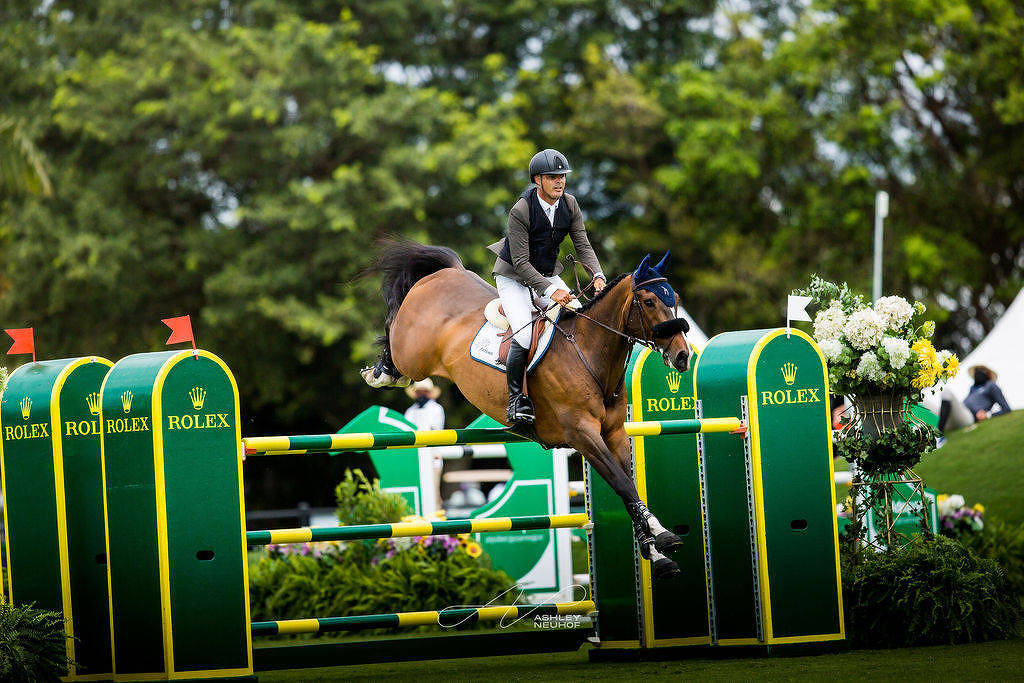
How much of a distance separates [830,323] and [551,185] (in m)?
2.22

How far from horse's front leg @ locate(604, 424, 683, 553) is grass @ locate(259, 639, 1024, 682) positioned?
63 centimetres

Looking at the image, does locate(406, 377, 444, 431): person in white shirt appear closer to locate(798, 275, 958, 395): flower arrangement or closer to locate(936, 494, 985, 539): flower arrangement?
locate(798, 275, 958, 395): flower arrangement

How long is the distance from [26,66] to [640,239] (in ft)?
36.8

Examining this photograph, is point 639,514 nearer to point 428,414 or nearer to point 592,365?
point 592,365

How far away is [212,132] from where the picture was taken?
62.5 ft

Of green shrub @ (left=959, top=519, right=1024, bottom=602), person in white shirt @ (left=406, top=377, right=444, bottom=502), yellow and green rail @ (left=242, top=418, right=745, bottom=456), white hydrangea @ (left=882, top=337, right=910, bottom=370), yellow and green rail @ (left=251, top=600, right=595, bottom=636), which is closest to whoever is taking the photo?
yellow and green rail @ (left=242, top=418, right=745, bottom=456)

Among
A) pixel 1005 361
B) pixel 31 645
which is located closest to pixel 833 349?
pixel 31 645

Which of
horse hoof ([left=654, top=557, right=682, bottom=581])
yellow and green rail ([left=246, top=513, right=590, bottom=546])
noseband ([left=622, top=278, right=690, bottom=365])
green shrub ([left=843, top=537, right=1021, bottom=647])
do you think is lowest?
green shrub ([left=843, top=537, right=1021, bottom=647])

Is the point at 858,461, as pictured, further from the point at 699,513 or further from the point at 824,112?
the point at 824,112

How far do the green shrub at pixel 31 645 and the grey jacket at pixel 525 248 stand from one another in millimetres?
2709

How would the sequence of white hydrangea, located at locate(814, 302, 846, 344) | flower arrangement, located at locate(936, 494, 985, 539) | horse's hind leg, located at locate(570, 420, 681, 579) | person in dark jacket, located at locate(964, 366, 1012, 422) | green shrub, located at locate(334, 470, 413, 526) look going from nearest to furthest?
horse's hind leg, located at locate(570, 420, 681, 579) < white hydrangea, located at locate(814, 302, 846, 344) < flower arrangement, located at locate(936, 494, 985, 539) < green shrub, located at locate(334, 470, 413, 526) < person in dark jacket, located at locate(964, 366, 1012, 422)

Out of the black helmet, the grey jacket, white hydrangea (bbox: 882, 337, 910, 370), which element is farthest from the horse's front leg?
white hydrangea (bbox: 882, 337, 910, 370)

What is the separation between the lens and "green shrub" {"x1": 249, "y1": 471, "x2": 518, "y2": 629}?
29.6 feet

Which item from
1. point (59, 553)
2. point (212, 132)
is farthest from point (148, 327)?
point (59, 553)
